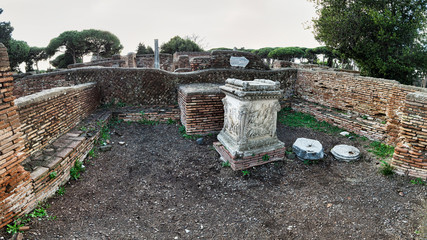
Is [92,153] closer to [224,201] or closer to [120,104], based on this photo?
[120,104]

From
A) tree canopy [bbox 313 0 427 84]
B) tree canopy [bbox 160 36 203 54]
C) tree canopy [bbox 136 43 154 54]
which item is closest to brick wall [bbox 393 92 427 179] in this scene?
tree canopy [bbox 313 0 427 84]

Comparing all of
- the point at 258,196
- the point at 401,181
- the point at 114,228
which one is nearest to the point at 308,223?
the point at 258,196

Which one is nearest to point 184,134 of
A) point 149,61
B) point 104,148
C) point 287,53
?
point 104,148

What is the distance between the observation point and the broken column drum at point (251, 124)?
402 cm

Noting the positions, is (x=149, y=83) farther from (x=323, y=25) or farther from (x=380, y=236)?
(x=323, y=25)

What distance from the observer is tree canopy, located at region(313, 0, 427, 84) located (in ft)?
24.8

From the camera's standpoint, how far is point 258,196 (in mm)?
3496

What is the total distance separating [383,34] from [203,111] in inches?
278

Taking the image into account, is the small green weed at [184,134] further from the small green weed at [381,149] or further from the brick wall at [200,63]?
the small green weed at [381,149]

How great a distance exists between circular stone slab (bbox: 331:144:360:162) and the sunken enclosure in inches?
28.3

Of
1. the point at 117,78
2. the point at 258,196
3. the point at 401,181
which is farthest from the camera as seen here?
the point at 117,78

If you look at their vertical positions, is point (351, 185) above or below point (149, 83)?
below

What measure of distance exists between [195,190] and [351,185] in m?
2.63

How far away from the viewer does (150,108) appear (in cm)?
648
